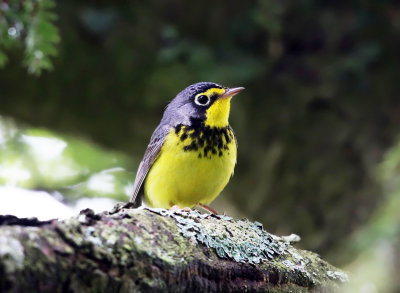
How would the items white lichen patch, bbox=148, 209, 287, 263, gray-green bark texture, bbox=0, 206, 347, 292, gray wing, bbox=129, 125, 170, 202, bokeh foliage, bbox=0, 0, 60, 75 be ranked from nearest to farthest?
gray-green bark texture, bbox=0, 206, 347, 292, white lichen patch, bbox=148, 209, 287, 263, bokeh foliage, bbox=0, 0, 60, 75, gray wing, bbox=129, 125, 170, 202

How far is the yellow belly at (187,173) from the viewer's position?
3.99m

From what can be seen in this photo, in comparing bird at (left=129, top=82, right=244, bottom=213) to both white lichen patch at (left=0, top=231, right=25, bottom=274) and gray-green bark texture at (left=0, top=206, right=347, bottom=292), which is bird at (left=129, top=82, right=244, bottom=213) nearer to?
gray-green bark texture at (left=0, top=206, right=347, bottom=292)

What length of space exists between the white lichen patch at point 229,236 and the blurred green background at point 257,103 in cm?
313

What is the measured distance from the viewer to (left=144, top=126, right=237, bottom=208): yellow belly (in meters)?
3.99

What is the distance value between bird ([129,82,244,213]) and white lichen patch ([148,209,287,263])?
1338mm

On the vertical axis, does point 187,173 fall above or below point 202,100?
below

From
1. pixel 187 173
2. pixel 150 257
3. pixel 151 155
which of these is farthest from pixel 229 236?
pixel 151 155

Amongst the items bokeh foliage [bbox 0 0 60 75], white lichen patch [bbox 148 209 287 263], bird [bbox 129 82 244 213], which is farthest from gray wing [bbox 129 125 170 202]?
white lichen patch [bbox 148 209 287 263]

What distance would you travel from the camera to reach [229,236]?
2.31 meters

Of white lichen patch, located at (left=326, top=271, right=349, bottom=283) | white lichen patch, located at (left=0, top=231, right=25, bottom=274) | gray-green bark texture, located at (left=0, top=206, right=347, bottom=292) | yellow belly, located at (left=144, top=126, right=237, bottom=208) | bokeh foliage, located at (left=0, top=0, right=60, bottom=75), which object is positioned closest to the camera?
white lichen patch, located at (left=0, top=231, right=25, bottom=274)

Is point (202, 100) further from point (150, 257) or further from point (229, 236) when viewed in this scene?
point (150, 257)

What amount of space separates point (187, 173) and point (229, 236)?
1691 millimetres

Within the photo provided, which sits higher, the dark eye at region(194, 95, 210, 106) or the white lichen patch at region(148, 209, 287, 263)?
the dark eye at region(194, 95, 210, 106)

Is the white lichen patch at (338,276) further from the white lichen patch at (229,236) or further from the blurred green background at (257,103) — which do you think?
the blurred green background at (257,103)
